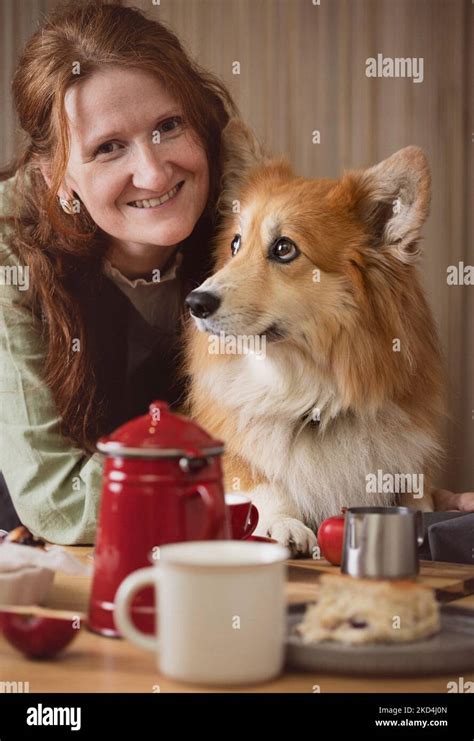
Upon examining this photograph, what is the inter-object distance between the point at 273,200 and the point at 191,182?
0.29 meters

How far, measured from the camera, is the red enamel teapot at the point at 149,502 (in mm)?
864

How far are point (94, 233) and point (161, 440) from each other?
1195mm

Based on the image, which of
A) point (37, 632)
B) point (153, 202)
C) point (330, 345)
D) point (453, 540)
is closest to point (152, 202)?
point (153, 202)

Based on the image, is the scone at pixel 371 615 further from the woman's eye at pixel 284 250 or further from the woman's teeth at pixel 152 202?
the woman's teeth at pixel 152 202

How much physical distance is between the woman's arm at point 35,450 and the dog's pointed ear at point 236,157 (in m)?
0.52

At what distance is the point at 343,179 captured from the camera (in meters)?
1.75

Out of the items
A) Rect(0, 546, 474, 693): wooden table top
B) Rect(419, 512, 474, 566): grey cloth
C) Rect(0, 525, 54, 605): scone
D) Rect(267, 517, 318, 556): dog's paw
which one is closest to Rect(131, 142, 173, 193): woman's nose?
Rect(267, 517, 318, 556): dog's paw

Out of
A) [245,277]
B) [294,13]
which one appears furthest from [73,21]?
[245,277]

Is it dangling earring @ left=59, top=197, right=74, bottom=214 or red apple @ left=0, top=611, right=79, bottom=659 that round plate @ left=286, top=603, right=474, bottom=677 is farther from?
dangling earring @ left=59, top=197, right=74, bottom=214

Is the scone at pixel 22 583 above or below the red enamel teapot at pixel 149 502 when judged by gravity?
below

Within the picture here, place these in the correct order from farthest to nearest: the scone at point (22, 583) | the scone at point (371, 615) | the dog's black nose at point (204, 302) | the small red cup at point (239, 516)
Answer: the dog's black nose at point (204, 302), the small red cup at point (239, 516), the scone at point (22, 583), the scone at point (371, 615)

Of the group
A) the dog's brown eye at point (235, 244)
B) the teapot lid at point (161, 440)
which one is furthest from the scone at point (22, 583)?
the dog's brown eye at point (235, 244)

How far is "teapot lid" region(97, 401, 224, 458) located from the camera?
87 centimetres

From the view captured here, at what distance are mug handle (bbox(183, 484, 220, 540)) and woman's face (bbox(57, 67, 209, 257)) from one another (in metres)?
1.14
